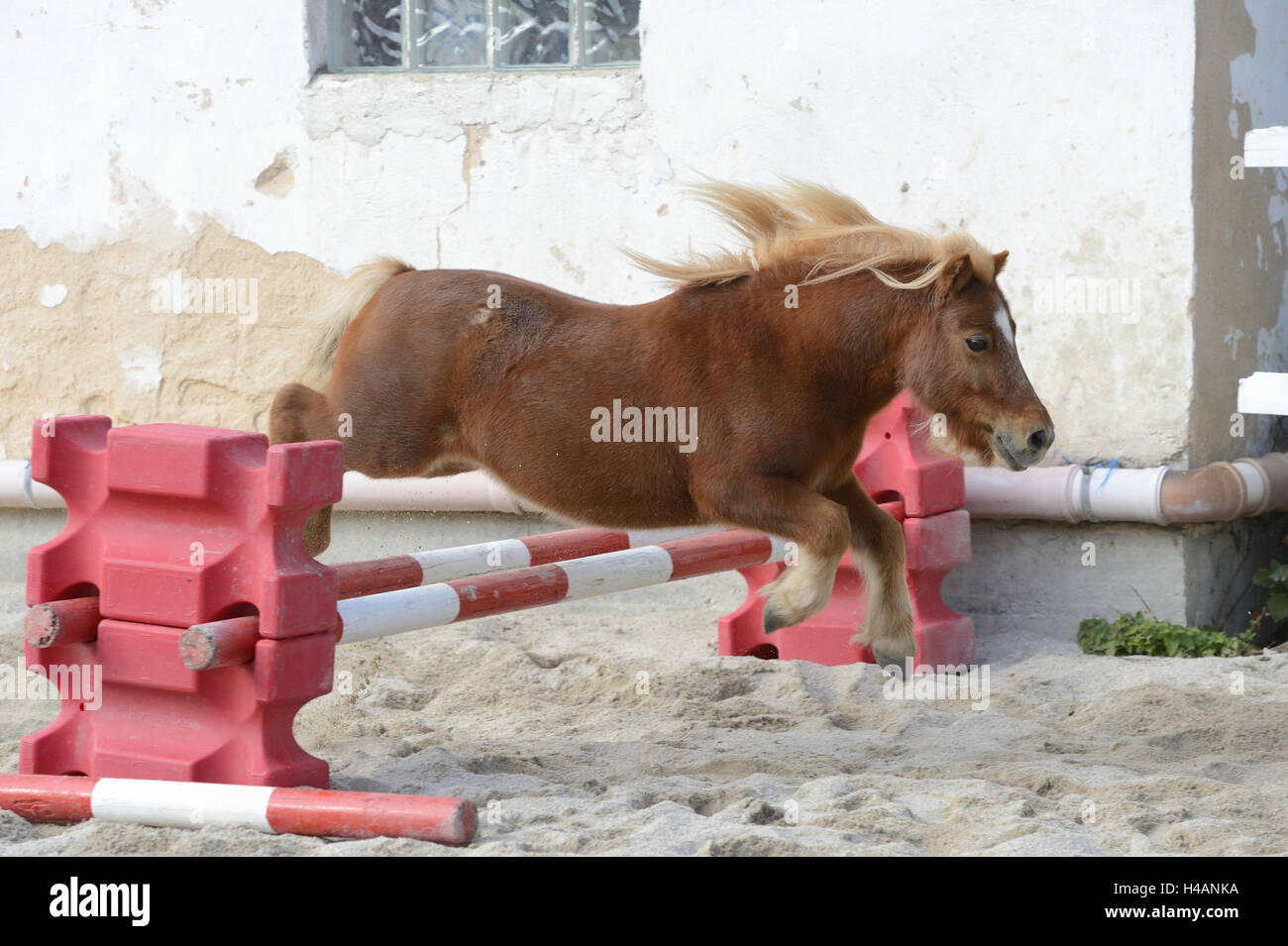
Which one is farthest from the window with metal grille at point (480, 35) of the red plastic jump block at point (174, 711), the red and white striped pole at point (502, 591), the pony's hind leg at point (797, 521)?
the red plastic jump block at point (174, 711)

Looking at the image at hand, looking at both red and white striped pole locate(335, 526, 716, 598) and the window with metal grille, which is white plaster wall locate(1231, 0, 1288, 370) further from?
red and white striped pole locate(335, 526, 716, 598)

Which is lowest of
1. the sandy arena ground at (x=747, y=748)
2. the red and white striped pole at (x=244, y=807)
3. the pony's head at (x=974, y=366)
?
the sandy arena ground at (x=747, y=748)

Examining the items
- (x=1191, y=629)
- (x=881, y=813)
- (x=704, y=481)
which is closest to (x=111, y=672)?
(x=704, y=481)

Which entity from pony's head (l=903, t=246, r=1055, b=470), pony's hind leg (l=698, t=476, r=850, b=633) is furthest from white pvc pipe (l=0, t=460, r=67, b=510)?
pony's head (l=903, t=246, r=1055, b=470)

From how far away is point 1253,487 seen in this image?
5324 millimetres

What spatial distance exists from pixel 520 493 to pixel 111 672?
1082 mm

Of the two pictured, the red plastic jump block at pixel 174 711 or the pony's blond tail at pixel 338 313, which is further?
the pony's blond tail at pixel 338 313

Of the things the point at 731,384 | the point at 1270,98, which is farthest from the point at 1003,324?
the point at 1270,98

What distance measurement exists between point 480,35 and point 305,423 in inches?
107

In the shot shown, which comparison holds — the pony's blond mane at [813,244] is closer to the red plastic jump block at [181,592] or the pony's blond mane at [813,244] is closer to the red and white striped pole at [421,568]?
the red and white striped pole at [421,568]

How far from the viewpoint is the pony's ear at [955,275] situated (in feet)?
11.8

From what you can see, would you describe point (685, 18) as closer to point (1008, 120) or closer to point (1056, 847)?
point (1008, 120)

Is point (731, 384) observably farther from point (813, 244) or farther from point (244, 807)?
point (244, 807)

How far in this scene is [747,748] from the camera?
165 inches
